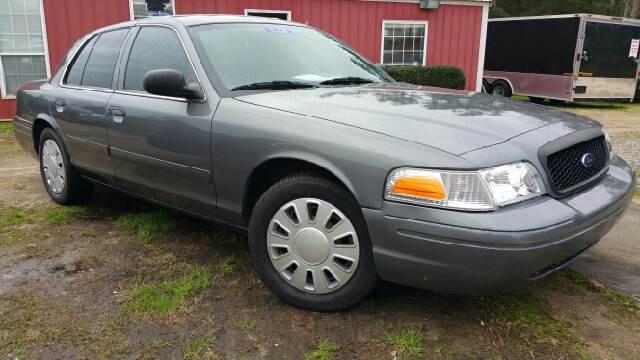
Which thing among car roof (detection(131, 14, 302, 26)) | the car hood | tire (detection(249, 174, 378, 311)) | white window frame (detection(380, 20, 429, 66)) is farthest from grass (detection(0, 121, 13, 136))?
white window frame (detection(380, 20, 429, 66))

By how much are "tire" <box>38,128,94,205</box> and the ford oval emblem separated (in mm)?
3909

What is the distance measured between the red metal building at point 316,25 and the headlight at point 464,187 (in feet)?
32.8

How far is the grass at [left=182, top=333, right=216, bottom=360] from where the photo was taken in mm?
2471

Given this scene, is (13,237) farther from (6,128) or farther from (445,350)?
(6,128)

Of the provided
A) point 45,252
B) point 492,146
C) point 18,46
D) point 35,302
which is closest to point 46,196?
point 45,252

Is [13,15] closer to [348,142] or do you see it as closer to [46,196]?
[46,196]

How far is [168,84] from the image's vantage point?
10.2 ft

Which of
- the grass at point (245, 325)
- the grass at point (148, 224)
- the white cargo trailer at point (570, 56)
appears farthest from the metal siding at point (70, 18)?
the white cargo trailer at point (570, 56)

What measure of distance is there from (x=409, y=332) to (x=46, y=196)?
163 inches

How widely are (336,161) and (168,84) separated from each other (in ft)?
3.92

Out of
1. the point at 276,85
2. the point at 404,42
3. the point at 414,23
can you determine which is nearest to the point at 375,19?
the point at 404,42

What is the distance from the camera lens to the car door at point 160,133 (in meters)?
3.23

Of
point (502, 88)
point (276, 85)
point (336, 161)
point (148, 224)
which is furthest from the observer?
point (502, 88)

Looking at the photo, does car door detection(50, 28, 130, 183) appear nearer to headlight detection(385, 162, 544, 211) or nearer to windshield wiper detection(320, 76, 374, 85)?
windshield wiper detection(320, 76, 374, 85)
